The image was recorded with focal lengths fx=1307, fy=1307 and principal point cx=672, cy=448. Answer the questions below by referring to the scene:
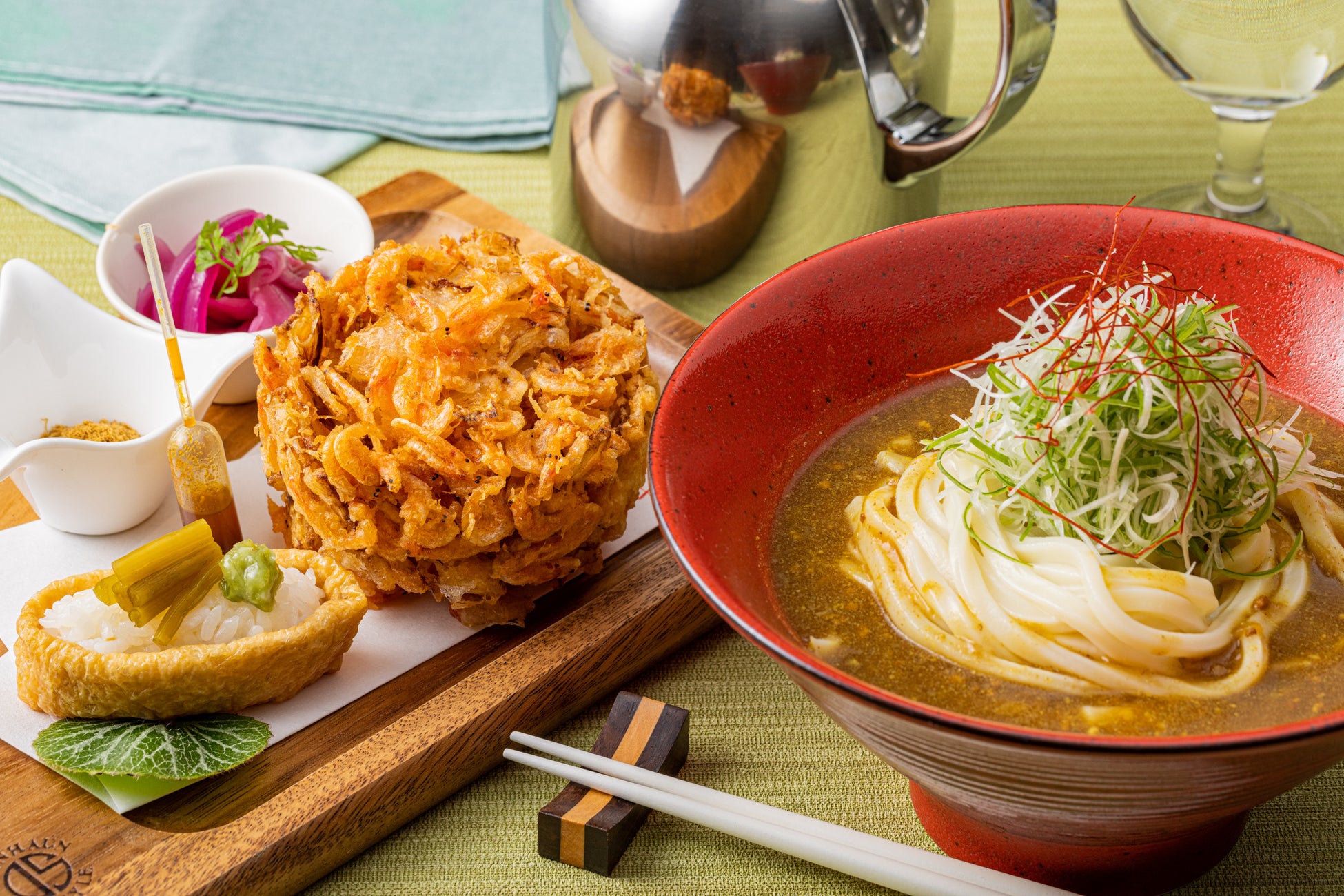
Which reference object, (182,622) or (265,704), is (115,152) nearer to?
(182,622)

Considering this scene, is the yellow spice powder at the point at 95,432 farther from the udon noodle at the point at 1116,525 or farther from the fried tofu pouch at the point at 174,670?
the udon noodle at the point at 1116,525

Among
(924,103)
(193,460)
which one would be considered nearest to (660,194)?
(924,103)

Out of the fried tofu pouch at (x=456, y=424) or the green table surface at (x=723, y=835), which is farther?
the fried tofu pouch at (x=456, y=424)

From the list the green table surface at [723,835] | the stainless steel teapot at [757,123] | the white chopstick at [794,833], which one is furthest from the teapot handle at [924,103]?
the white chopstick at [794,833]

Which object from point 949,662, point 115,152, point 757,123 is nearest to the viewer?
point 949,662

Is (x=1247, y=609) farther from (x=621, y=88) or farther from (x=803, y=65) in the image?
(x=621, y=88)
